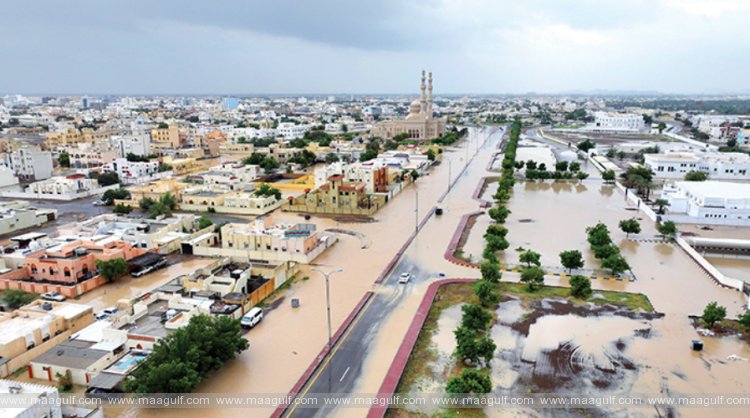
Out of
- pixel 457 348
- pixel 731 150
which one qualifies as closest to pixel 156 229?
pixel 457 348

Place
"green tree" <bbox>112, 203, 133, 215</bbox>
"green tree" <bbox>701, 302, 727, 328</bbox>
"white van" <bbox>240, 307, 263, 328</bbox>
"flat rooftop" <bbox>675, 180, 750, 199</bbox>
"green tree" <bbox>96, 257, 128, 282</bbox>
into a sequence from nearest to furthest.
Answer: "green tree" <bbox>701, 302, 727, 328</bbox> → "white van" <bbox>240, 307, 263, 328</bbox> → "green tree" <bbox>96, 257, 128, 282</bbox> → "flat rooftop" <bbox>675, 180, 750, 199</bbox> → "green tree" <bbox>112, 203, 133, 215</bbox>

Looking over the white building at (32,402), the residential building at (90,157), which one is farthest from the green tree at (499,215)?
the residential building at (90,157)

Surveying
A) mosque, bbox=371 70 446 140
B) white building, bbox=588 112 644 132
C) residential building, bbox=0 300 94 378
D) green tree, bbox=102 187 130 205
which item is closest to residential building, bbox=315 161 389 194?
green tree, bbox=102 187 130 205

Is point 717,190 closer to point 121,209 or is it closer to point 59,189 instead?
point 121,209

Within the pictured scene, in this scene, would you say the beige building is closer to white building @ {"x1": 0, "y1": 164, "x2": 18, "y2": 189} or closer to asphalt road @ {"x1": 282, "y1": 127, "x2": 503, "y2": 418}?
white building @ {"x1": 0, "y1": 164, "x2": 18, "y2": 189}

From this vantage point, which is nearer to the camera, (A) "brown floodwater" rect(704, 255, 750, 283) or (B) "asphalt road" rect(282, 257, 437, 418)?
(B) "asphalt road" rect(282, 257, 437, 418)

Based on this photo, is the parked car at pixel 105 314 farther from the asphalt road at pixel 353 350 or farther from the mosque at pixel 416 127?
the mosque at pixel 416 127

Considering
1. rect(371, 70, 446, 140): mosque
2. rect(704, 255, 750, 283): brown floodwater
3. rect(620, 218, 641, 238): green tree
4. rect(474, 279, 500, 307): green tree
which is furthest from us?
rect(371, 70, 446, 140): mosque
